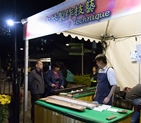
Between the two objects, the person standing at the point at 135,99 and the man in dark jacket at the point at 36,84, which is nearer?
the person standing at the point at 135,99

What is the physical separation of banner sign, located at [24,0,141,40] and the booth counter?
1.18m

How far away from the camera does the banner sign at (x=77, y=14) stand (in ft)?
6.09

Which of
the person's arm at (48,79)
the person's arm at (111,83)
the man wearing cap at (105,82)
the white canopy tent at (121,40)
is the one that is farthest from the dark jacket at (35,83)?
the person's arm at (111,83)

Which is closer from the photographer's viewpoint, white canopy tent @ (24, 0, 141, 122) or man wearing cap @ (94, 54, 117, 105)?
white canopy tent @ (24, 0, 141, 122)

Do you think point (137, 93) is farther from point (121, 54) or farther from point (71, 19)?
point (71, 19)

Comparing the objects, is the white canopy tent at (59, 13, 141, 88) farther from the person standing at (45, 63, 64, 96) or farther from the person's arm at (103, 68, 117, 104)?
the person's arm at (103, 68, 117, 104)

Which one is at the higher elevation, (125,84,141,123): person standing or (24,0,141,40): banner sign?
(24,0,141,40): banner sign

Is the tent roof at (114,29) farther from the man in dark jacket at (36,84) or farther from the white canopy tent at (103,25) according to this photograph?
the man in dark jacket at (36,84)

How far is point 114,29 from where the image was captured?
4.47 m

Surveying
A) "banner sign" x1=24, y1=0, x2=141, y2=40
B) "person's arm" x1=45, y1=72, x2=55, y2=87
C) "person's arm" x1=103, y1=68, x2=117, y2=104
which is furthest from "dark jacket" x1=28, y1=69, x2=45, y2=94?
"person's arm" x1=103, y1=68, x2=117, y2=104

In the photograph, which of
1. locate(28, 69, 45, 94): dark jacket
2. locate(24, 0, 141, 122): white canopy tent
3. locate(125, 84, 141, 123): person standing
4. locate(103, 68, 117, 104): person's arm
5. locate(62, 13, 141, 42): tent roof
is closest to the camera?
locate(24, 0, 141, 122): white canopy tent

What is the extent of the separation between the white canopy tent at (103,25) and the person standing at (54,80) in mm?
562

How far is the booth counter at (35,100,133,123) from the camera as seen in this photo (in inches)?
71.2

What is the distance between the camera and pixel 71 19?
2426mm
